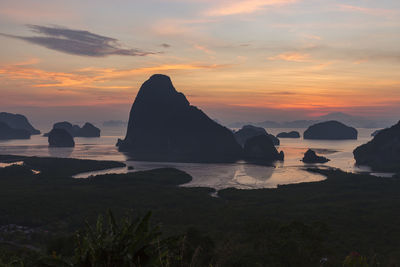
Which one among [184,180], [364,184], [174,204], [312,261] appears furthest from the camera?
[184,180]

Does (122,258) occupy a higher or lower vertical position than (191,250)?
higher

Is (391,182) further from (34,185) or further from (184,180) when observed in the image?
(34,185)

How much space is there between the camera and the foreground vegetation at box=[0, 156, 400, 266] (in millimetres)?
38528

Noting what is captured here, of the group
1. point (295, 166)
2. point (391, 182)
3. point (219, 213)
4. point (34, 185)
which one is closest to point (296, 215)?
point (219, 213)

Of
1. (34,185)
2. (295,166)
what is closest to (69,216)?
(34,185)

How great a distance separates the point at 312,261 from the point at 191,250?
1271cm

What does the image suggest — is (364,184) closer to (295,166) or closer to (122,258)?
(295,166)

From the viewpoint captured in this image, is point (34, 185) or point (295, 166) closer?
point (34, 185)

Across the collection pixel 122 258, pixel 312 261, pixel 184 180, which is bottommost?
pixel 184 180

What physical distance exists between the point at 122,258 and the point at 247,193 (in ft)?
367

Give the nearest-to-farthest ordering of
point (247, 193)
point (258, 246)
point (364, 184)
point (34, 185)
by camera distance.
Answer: point (258, 246) → point (247, 193) → point (34, 185) → point (364, 184)

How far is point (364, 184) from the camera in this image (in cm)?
13450

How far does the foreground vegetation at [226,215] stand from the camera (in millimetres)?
38528

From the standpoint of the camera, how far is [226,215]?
3263 inches
